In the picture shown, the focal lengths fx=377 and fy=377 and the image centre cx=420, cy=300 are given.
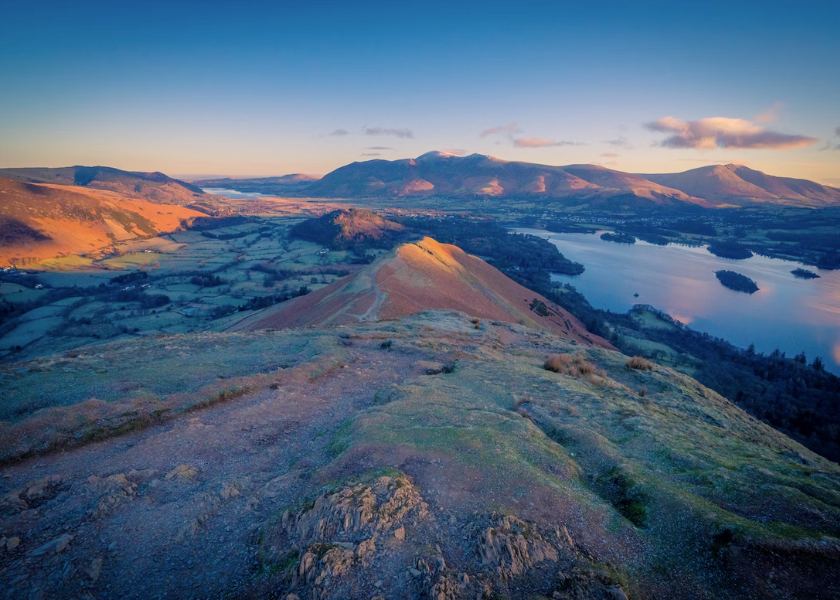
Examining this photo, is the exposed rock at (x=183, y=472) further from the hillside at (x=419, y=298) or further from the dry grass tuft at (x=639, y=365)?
the hillside at (x=419, y=298)

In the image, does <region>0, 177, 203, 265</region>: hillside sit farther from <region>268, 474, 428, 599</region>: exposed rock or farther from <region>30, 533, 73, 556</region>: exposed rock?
<region>268, 474, 428, 599</region>: exposed rock

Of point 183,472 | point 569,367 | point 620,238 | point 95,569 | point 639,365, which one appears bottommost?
point 620,238

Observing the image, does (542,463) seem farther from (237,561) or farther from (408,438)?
(237,561)

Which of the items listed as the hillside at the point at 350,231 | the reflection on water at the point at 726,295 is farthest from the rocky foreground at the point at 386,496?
the hillside at the point at 350,231

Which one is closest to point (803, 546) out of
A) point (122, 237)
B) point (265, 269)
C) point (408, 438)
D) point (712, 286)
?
point (408, 438)

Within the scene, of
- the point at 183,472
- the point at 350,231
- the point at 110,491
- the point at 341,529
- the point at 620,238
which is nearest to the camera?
the point at 341,529

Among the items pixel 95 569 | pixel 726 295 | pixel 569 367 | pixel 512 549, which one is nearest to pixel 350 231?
pixel 726 295

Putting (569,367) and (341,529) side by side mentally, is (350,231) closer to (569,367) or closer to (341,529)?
(569,367)
